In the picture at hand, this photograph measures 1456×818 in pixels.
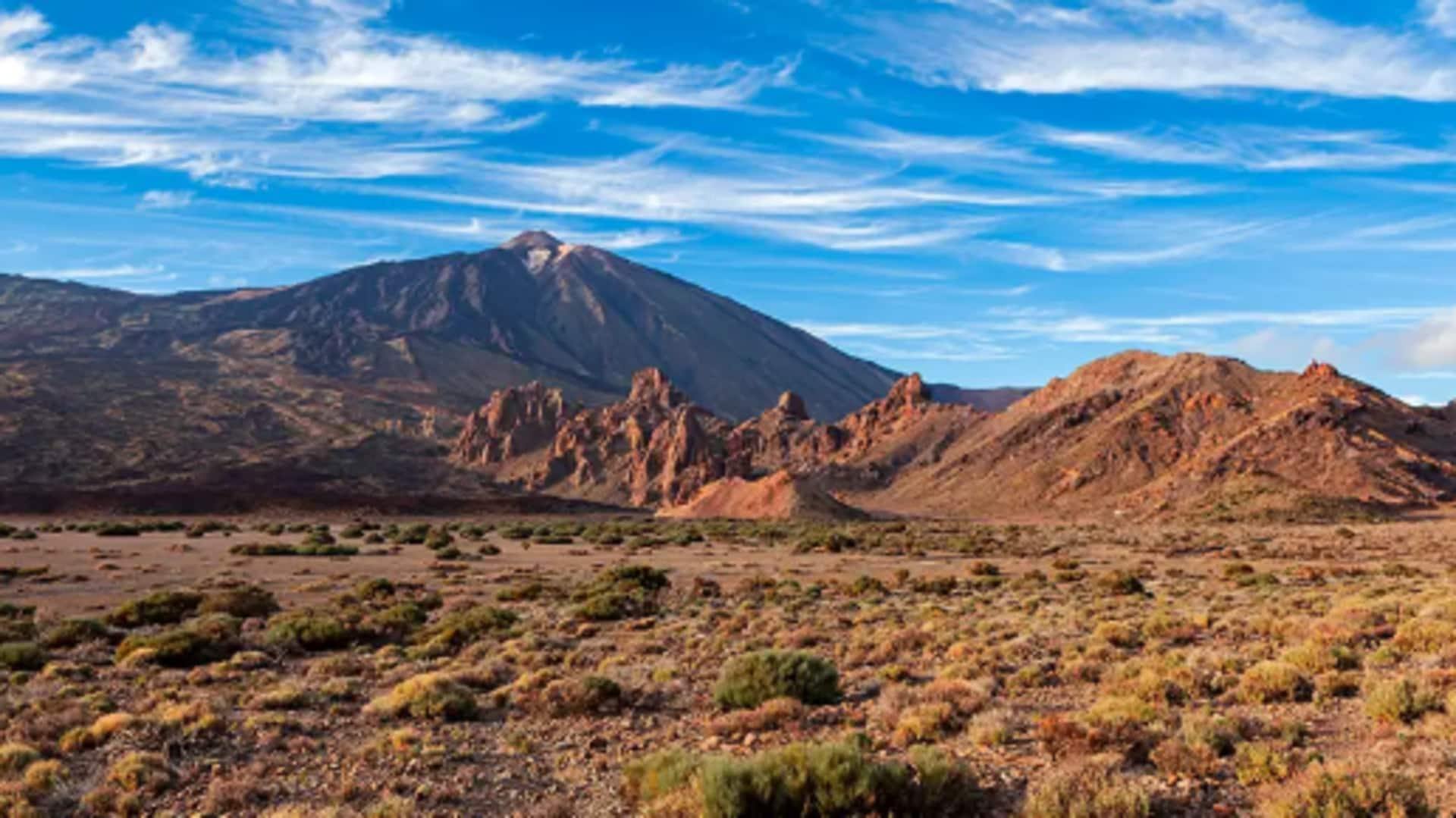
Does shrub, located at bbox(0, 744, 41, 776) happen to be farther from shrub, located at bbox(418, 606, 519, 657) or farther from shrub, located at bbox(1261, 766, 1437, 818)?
shrub, located at bbox(1261, 766, 1437, 818)

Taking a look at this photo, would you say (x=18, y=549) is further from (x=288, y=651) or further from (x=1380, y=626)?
(x=1380, y=626)

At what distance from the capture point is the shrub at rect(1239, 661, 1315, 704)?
11555mm

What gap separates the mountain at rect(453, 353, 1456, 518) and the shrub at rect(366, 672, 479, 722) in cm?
7998

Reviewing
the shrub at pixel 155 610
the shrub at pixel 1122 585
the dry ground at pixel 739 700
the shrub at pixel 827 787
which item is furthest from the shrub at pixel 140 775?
the shrub at pixel 1122 585

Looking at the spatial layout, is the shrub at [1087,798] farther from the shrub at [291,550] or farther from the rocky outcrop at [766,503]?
the rocky outcrop at [766,503]

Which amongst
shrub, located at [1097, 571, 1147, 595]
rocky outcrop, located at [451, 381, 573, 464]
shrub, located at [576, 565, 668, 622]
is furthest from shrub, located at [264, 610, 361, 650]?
rocky outcrop, located at [451, 381, 573, 464]

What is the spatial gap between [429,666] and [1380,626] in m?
17.3

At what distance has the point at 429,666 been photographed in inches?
683

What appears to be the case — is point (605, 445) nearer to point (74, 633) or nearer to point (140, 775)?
point (74, 633)

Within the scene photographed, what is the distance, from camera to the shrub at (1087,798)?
7426mm

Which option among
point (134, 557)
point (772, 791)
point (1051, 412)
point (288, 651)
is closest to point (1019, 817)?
point (772, 791)

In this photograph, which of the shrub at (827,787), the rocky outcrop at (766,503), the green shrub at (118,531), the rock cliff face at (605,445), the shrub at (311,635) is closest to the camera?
the shrub at (827,787)

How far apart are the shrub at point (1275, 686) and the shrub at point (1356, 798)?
4180 millimetres

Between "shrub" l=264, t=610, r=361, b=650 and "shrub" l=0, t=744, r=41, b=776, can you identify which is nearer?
"shrub" l=0, t=744, r=41, b=776
